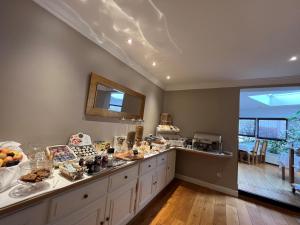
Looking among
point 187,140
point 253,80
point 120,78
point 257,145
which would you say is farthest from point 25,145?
point 257,145

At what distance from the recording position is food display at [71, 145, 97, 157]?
168 cm

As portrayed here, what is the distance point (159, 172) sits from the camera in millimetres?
2697

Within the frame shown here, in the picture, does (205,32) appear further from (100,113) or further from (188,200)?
(188,200)

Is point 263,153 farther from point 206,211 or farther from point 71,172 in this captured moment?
point 71,172

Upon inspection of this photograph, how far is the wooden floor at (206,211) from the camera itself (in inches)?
85.1

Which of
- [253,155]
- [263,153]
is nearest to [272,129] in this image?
[263,153]

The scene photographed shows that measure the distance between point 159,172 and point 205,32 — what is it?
233 centimetres

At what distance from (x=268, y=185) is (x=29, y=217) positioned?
465 cm

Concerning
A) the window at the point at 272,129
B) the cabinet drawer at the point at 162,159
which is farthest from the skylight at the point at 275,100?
the cabinet drawer at the point at 162,159

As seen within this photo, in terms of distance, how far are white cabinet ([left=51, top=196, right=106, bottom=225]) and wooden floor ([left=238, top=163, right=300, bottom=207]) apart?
3176 millimetres

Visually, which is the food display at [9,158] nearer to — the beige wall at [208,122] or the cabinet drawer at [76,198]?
the cabinet drawer at [76,198]

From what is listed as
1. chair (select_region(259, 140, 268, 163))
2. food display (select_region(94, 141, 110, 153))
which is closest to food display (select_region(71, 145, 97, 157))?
food display (select_region(94, 141, 110, 153))

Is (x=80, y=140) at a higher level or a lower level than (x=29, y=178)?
higher

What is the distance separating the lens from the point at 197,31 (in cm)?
175
